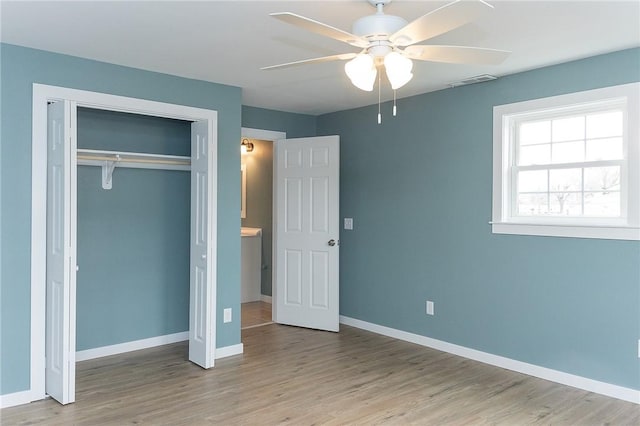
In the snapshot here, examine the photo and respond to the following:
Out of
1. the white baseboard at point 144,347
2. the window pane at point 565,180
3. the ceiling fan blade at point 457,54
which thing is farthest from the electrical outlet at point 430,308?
the ceiling fan blade at point 457,54

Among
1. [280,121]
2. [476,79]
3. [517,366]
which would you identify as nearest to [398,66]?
[476,79]

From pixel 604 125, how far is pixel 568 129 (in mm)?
265

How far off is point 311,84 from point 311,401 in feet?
8.67

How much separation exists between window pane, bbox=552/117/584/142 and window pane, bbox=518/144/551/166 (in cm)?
11

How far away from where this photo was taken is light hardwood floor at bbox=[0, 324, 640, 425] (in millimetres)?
3180

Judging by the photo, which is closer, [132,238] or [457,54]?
[457,54]

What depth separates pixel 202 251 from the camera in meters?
4.18

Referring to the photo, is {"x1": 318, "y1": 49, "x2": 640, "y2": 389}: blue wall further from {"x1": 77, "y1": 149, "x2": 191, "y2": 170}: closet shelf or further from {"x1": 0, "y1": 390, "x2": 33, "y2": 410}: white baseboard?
{"x1": 0, "y1": 390, "x2": 33, "y2": 410}: white baseboard

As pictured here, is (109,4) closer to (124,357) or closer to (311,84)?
(311,84)

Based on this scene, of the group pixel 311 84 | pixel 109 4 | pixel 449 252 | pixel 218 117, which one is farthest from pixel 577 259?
pixel 109 4

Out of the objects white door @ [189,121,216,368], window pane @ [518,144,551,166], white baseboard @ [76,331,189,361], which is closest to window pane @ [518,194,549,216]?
window pane @ [518,144,551,166]

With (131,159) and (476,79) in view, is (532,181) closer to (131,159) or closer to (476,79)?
(476,79)

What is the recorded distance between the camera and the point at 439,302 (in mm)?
4703

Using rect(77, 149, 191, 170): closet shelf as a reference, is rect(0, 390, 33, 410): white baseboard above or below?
below
